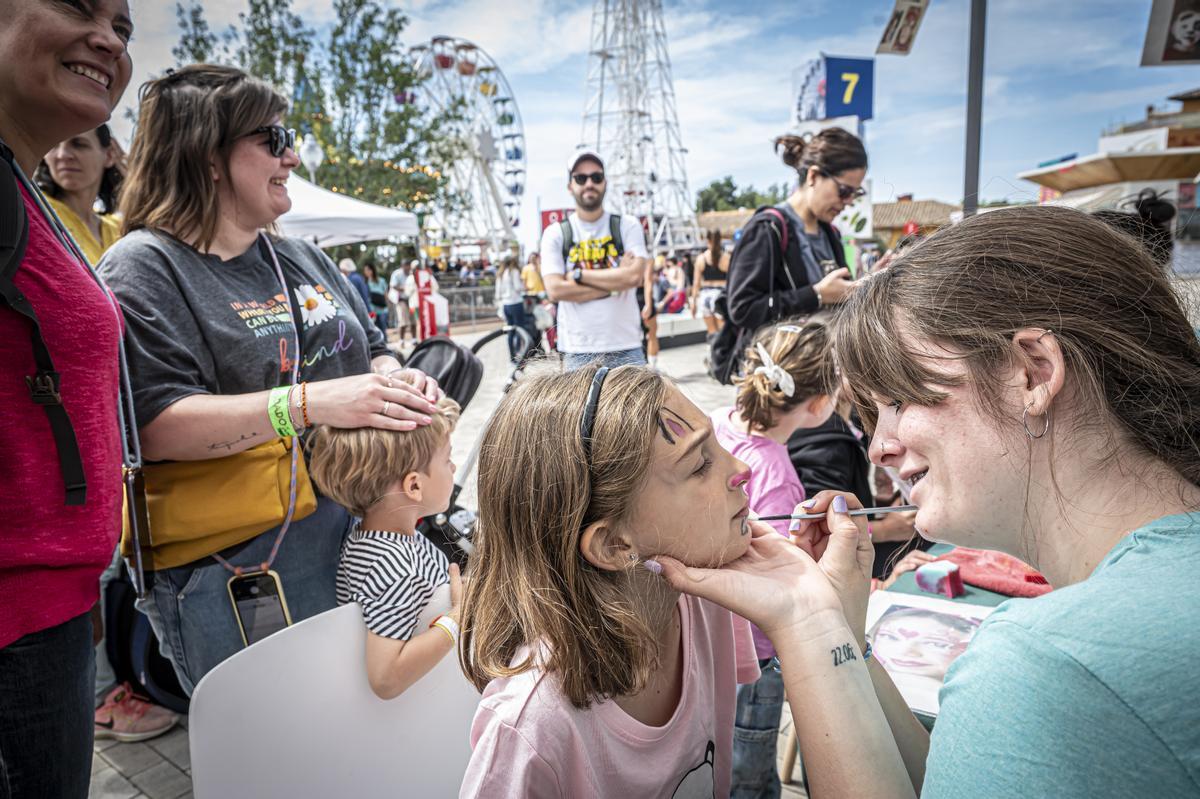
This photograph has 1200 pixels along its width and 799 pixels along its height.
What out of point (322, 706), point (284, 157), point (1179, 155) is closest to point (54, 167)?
point (284, 157)

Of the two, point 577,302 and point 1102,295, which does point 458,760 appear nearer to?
point 1102,295

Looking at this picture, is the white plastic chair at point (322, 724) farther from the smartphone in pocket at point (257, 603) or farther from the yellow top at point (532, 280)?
the yellow top at point (532, 280)

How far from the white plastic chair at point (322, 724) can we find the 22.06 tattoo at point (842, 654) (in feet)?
2.47

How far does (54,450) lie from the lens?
108cm

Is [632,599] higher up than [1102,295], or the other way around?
[1102,295]

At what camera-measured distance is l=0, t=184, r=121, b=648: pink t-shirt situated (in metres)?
1.03

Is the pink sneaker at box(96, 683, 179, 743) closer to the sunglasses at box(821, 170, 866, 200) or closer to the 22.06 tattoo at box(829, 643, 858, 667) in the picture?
the 22.06 tattoo at box(829, 643, 858, 667)

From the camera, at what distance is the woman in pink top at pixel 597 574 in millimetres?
1032

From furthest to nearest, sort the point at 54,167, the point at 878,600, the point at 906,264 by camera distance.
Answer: the point at 54,167
the point at 878,600
the point at 906,264

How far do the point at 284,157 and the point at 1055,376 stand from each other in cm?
181

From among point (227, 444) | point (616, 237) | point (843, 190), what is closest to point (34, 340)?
point (227, 444)

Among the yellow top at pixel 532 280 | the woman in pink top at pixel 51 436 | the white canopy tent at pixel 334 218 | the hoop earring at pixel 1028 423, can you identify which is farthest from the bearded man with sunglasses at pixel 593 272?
the yellow top at pixel 532 280

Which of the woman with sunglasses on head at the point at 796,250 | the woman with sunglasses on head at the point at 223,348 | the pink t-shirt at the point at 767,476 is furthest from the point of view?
the woman with sunglasses on head at the point at 796,250

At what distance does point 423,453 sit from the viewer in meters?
1.74
